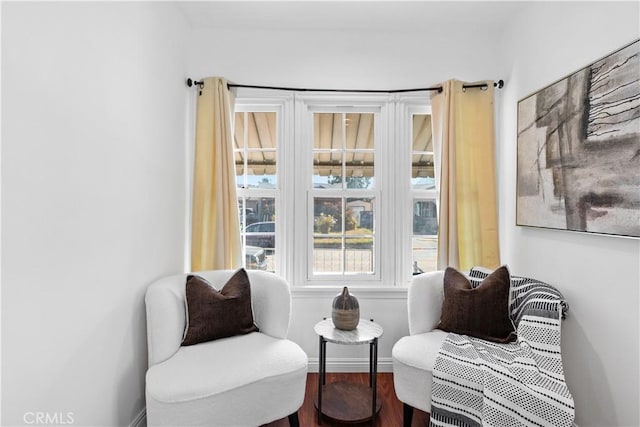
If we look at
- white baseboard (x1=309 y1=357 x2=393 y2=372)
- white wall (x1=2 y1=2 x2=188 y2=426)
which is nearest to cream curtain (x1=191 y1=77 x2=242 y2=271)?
white wall (x1=2 y1=2 x2=188 y2=426)

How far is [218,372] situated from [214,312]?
40cm

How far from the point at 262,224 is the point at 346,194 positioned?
72 centimetres

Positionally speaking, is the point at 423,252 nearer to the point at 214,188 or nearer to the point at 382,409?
the point at 382,409

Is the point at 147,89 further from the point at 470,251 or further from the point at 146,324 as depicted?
the point at 470,251

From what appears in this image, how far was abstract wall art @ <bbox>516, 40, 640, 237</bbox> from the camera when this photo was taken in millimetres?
1521

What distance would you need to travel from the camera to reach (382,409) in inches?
84.7

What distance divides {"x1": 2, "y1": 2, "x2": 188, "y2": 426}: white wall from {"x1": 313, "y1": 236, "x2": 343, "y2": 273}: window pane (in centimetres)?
112

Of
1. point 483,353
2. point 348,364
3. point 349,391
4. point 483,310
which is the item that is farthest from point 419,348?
point 348,364

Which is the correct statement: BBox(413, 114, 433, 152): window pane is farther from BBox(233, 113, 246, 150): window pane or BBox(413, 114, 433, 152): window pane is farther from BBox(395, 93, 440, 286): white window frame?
BBox(233, 113, 246, 150): window pane

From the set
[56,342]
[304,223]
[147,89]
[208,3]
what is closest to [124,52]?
[147,89]

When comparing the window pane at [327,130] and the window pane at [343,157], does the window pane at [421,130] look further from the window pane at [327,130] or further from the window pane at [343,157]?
the window pane at [327,130]

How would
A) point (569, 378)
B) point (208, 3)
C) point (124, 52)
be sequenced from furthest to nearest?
point (208, 3) → point (569, 378) → point (124, 52)

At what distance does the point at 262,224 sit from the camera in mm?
2764

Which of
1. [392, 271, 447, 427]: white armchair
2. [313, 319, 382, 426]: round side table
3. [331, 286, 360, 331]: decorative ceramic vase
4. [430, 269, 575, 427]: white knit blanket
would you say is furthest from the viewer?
[331, 286, 360, 331]: decorative ceramic vase
